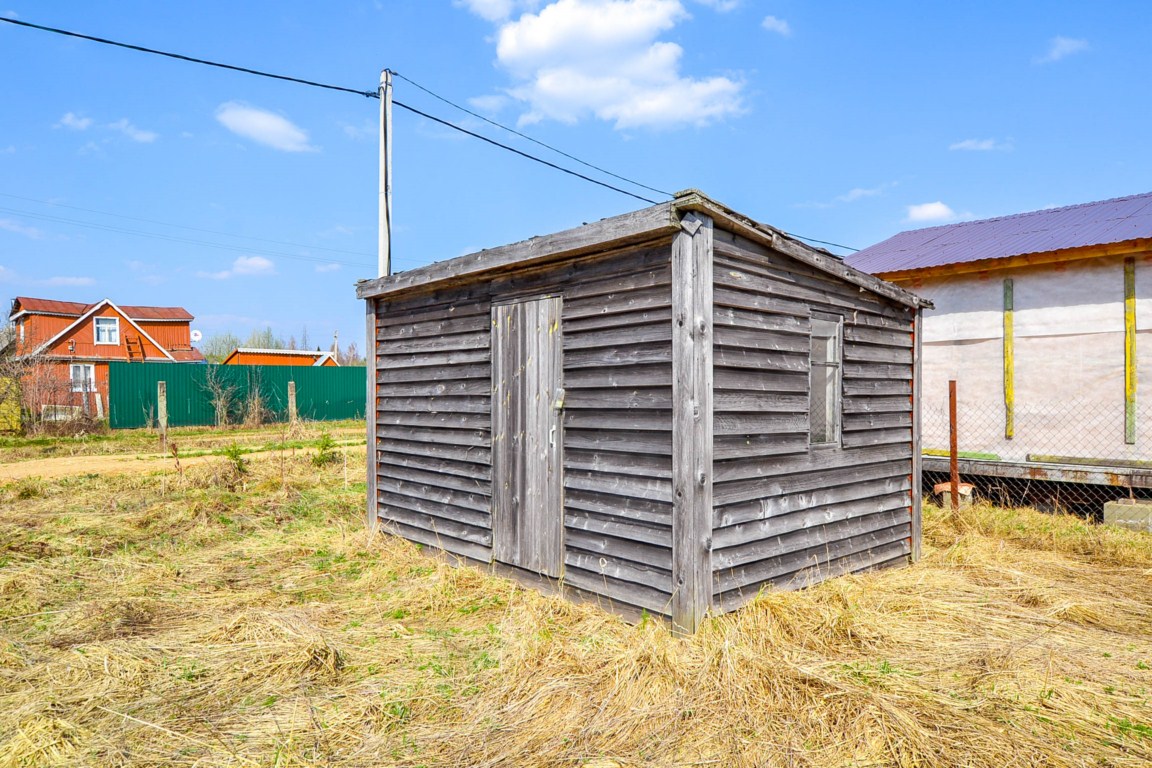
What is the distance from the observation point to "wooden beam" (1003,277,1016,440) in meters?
9.40

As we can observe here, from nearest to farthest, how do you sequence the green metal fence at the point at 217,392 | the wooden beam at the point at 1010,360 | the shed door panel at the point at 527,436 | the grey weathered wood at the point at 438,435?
the shed door panel at the point at 527,436 < the grey weathered wood at the point at 438,435 < the wooden beam at the point at 1010,360 < the green metal fence at the point at 217,392

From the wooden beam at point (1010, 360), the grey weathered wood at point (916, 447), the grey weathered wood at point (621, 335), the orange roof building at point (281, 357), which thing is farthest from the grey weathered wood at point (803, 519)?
the orange roof building at point (281, 357)

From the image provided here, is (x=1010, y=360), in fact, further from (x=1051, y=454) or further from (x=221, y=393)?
(x=221, y=393)

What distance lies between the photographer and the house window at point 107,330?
3300cm

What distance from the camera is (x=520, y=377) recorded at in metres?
6.16

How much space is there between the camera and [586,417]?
18.3 ft

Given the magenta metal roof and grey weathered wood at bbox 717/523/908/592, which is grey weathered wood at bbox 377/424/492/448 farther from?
the magenta metal roof

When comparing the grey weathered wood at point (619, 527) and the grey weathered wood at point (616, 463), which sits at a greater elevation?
the grey weathered wood at point (616, 463)

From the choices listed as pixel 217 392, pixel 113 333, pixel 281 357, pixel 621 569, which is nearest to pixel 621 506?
pixel 621 569

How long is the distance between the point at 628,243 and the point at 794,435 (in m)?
2.06

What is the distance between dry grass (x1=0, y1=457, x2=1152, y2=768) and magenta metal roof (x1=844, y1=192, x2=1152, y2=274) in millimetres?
4084

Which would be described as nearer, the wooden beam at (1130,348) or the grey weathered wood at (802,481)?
the grey weathered wood at (802,481)

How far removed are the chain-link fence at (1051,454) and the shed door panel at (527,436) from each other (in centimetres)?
601

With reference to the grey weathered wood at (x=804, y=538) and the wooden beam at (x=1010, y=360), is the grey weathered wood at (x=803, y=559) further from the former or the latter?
the wooden beam at (x=1010, y=360)
